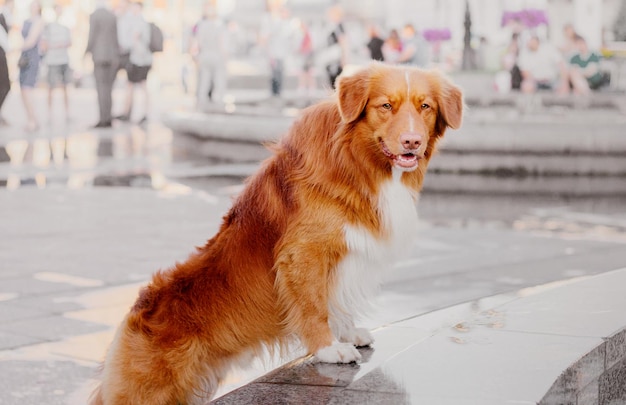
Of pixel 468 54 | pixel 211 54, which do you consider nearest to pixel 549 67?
pixel 468 54

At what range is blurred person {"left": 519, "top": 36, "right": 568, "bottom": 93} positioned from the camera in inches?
941

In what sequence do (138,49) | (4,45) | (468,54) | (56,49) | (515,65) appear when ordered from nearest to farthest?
1. (4,45)
2. (56,49)
3. (138,49)
4. (515,65)
5. (468,54)

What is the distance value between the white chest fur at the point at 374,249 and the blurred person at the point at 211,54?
18.7 m

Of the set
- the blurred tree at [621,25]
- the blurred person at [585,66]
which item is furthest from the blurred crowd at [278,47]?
the blurred tree at [621,25]

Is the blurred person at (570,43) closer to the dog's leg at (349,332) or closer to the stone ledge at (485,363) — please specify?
the stone ledge at (485,363)

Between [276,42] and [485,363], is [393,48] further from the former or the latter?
[485,363]

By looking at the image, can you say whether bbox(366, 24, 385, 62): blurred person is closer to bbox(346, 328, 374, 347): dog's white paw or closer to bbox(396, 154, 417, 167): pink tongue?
bbox(346, 328, 374, 347): dog's white paw

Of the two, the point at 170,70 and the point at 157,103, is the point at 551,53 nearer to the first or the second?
the point at 157,103

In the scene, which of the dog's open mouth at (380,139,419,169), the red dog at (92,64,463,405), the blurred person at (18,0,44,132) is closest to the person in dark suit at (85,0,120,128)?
the blurred person at (18,0,44,132)

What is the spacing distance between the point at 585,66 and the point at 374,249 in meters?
22.7

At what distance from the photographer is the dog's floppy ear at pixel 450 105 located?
4.44m

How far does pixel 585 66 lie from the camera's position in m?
26.1

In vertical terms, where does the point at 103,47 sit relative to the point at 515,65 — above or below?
above

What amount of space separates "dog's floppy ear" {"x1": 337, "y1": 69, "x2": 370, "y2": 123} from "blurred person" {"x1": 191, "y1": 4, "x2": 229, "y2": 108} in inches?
736
